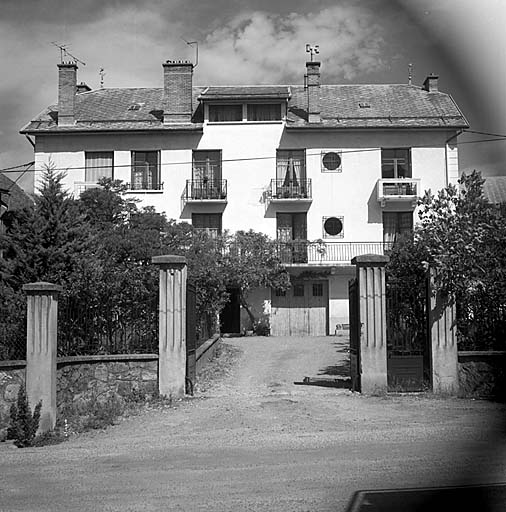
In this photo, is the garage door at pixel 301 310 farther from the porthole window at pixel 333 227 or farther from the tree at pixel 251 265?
the porthole window at pixel 333 227

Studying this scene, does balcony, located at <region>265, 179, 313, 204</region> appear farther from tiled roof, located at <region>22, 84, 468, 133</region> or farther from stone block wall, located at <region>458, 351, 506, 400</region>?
stone block wall, located at <region>458, 351, 506, 400</region>

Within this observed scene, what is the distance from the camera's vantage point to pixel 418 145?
33281 millimetres

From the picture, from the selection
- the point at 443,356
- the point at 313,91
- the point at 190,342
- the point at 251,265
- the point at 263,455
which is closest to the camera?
the point at 263,455

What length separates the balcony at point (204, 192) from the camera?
33125 millimetres

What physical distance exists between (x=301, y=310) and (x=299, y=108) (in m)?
9.91

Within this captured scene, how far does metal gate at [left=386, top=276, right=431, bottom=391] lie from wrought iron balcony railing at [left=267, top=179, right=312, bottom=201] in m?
20.1

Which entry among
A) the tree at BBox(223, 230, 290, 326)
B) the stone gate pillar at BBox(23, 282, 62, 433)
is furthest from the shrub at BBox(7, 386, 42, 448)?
the tree at BBox(223, 230, 290, 326)

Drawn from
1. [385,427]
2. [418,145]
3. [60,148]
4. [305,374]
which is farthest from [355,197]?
[385,427]

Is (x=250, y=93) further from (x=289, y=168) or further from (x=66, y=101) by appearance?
(x=66, y=101)

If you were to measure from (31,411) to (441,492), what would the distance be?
260 inches

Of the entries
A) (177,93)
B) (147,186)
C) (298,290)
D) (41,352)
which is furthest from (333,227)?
(41,352)

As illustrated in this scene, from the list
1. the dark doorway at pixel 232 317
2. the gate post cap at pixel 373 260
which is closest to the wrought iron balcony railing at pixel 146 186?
the dark doorway at pixel 232 317

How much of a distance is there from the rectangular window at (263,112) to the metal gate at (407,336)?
2154cm

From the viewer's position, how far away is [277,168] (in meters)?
33.7
